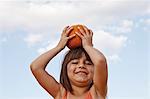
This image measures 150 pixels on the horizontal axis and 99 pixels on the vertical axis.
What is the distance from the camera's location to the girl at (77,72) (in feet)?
15.1

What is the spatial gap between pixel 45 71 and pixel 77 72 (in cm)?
35

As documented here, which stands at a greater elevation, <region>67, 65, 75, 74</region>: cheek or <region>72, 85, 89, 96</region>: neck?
<region>67, 65, 75, 74</region>: cheek

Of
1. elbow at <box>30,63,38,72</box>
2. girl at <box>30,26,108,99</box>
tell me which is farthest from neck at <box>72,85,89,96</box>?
elbow at <box>30,63,38,72</box>

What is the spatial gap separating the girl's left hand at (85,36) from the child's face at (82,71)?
0.13 m

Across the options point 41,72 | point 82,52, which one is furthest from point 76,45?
point 41,72

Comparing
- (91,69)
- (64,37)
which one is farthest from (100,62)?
→ (64,37)

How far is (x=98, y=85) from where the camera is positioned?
15.2 feet

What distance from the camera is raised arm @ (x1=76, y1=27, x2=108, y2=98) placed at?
4543mm

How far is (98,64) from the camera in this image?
454 centimetres

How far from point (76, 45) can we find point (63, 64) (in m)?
0.24

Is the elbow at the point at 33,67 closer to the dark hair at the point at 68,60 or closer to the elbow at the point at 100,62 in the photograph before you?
the dark hair at the point at 68,60

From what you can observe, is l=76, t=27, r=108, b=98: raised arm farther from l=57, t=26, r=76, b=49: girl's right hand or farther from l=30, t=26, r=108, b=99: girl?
l=57, t=26, r=76, b=49: girl's right hand

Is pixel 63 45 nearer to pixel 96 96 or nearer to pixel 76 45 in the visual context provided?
pixel 76 45

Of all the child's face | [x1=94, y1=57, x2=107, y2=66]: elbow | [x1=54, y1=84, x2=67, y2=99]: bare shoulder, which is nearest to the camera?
[x1=94, y1=57, x2=107, y2=66]: elbow
